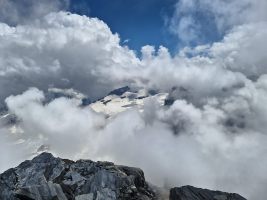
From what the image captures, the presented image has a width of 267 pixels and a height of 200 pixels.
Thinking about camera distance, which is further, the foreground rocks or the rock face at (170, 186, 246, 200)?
Result: the rock face at (170, 186, 246, 200)

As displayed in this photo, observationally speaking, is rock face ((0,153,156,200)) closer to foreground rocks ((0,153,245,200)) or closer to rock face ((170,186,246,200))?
foreground rocks ((0,153,245,200))

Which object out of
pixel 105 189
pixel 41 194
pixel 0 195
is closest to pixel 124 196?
pixel 105 189

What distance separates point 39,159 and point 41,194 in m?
42.3

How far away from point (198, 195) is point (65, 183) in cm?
3869

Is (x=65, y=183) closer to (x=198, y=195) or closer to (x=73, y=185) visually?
(x=73, y=185)

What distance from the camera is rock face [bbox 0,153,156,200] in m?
94.7

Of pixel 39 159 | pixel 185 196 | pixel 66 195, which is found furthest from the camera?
pixel 39 159

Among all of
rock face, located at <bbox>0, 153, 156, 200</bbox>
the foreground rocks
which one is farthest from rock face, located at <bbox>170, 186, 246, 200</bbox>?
rock face, located at <bbox>0, 153, 156, 200</bbox>

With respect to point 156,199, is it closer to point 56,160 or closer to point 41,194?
point 56,160

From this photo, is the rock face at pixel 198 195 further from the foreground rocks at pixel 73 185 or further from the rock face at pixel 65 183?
the rock face at pixel 65 183

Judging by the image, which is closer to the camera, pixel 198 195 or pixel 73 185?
pixel 198 195

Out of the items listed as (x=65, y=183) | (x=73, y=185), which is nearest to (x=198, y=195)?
(x=73, y=185)

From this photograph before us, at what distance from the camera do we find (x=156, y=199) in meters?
125

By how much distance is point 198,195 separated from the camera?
107438 millimetres
